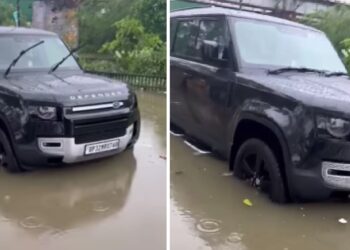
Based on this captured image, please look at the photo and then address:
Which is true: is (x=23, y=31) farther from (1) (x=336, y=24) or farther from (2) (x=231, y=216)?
(1) (x=336, y=24)

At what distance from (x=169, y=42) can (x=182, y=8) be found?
0.17 metres

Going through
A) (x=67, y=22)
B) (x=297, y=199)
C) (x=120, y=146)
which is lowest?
(x=297, y=199)

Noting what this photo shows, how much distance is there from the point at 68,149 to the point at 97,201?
0.96ft

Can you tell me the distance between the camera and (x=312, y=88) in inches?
86.0

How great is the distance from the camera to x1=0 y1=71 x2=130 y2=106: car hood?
2160 mm

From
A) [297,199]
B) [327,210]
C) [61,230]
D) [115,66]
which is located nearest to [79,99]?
[115,66]

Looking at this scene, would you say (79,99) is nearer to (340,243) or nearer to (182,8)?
(182,8)

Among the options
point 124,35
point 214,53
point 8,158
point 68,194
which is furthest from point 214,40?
point 8,158

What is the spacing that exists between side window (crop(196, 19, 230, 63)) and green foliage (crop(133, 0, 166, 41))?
0.73 feet

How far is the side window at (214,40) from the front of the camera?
7.25 ft

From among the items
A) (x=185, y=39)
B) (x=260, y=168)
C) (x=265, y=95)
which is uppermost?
(x=185, y=39)

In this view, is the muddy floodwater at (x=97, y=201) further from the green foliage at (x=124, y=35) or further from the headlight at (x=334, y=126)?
the headlight at (x=334, y=126)

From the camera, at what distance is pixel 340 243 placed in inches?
86.0

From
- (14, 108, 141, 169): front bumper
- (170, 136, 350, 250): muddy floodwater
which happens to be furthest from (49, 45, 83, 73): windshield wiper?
(170, 136, 350, 250): muddy floodwater
